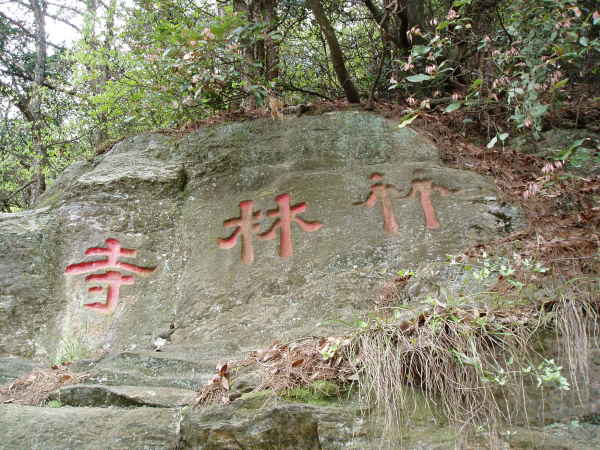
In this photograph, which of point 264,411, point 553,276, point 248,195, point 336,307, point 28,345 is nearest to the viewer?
point 264,411

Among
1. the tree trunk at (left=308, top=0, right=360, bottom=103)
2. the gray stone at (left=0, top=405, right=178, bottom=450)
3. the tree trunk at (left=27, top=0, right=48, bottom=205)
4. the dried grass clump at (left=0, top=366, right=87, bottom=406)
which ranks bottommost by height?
the gray stone at (left=0, top=405, right=178, bottom=450)

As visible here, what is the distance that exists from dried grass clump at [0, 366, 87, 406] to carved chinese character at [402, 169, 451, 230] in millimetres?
2916

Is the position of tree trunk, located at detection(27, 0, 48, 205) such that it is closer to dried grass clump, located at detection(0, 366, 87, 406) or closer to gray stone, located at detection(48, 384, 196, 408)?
dried grass clump, located at detection(0, 366, 87, 406)

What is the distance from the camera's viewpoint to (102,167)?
5375mm

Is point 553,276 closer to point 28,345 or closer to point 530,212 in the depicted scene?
point 530,212

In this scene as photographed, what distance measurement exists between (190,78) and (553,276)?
3725 mm

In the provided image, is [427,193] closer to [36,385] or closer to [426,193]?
[426,193]

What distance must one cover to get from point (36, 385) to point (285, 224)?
235cm

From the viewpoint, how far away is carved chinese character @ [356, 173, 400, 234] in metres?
4.52

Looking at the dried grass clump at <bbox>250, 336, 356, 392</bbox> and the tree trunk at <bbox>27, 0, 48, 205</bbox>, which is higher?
the tree trunk at <bbox>27, 0, 48, 205</bbox>

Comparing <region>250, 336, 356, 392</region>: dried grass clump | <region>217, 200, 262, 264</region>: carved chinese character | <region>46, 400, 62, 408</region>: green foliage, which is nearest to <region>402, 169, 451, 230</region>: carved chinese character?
<region>217, 200, 262, 264</region>: carved chinese character

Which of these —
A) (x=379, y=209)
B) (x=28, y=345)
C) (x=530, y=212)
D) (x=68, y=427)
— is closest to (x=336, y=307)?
(x=379, y=209)

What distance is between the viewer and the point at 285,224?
4.68m

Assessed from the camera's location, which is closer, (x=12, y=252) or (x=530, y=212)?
(x=530, y=212)
